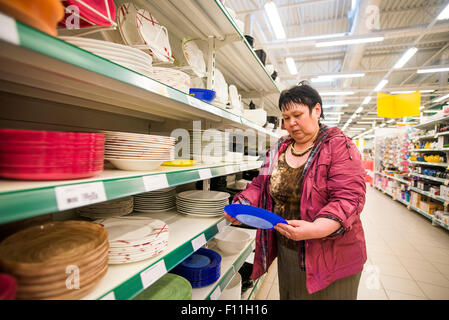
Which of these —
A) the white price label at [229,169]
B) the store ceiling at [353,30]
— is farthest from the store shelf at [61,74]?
the store ceiling at [353,30]

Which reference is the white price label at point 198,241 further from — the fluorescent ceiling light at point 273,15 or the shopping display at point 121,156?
the fluorescent ceiling light at point 273,15

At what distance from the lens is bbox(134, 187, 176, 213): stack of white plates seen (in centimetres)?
145

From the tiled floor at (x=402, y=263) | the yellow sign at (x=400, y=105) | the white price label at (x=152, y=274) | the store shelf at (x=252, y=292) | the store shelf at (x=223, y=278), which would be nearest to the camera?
the white price label at (x=152, y=274)

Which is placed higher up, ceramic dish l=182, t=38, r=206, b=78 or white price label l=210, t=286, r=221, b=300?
ceramic dish l=182, t=38, r=206, b=78

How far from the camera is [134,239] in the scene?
2.91 ft

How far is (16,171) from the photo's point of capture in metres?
0.57

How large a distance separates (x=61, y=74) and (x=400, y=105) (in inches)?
327

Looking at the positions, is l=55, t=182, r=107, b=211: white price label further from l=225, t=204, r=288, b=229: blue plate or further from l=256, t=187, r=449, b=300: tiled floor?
l=256, t=187, r=449, b=300: tiled floor

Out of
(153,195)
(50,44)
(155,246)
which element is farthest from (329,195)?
(50,44)

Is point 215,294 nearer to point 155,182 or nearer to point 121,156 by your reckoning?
point 155,182

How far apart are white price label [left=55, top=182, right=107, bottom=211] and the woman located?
792 millimetres

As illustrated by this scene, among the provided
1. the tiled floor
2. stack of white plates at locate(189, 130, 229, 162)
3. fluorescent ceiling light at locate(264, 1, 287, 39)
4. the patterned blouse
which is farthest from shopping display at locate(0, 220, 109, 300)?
fluorescent ceiling light at locate(264, 1, 287, 39)

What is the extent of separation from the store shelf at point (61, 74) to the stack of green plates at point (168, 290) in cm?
91

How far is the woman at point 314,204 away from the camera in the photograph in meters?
1.10
